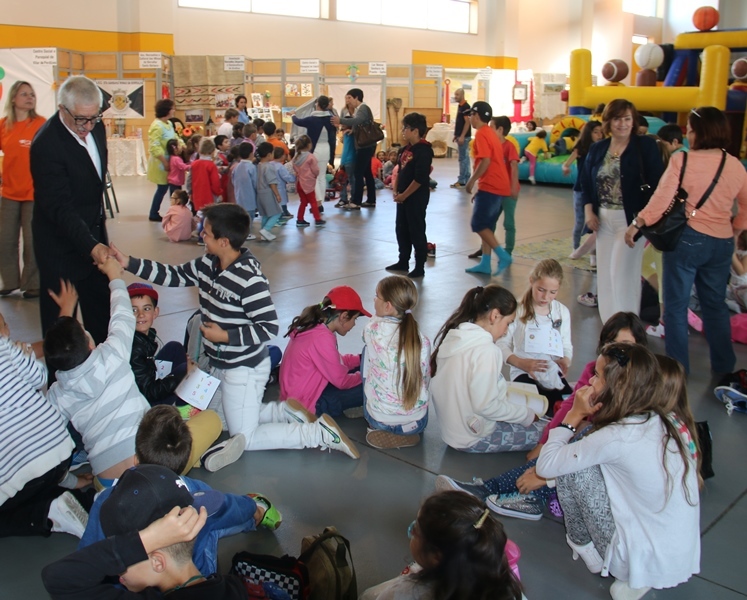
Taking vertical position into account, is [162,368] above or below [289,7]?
below

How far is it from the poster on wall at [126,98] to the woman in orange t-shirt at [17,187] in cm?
1143

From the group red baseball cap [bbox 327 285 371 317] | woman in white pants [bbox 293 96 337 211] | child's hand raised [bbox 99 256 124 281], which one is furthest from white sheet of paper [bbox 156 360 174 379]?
woman in white pants [bbox 293 96 337 211]

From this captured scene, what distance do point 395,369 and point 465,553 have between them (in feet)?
5.63

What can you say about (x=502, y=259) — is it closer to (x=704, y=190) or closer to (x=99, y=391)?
(x=704, y=190)

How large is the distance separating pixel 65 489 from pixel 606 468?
223cm

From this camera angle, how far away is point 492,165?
22.4 feet

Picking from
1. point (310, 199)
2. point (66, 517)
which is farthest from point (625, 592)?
point (310, 199)

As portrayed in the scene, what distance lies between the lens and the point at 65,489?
3047mm

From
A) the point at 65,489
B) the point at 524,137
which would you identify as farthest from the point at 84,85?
the point at 524,137

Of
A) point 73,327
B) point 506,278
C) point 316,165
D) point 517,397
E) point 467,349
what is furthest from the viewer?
point 316,165

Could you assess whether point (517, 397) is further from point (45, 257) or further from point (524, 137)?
point (524, 137)

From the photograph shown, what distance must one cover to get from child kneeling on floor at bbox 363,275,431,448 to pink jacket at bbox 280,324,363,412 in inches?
11.0

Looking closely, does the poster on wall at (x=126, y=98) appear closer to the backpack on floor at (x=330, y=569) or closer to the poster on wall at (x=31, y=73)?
the poster on wall at (x=31, y=73)

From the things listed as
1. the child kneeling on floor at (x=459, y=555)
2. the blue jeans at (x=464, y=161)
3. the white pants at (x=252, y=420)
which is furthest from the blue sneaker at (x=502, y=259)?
the blue jeans at (x=464, y=161)
